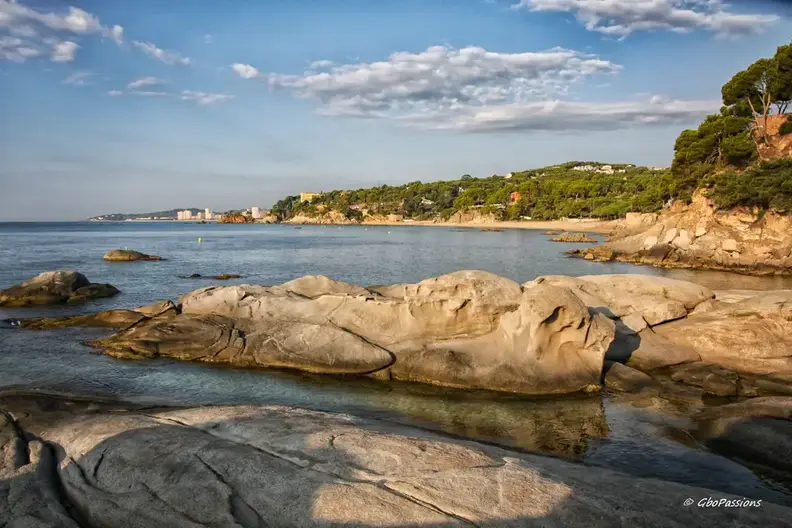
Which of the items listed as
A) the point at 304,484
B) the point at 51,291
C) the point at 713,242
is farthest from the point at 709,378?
the point at 713,242

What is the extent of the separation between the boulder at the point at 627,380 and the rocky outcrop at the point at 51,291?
2636 centimetres

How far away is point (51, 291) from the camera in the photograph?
90.0ft

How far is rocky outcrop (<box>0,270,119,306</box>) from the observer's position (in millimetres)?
26609

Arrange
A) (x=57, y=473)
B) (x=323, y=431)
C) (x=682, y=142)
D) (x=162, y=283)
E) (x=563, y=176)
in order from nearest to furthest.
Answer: (x=57, y=473)
(x=323, y=431)
(x=162, y=283)
(x=682, y=142)
(x=563, y=176)

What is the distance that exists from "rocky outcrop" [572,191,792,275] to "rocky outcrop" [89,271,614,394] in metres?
35.5

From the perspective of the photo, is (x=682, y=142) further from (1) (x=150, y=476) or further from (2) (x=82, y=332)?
(1) (x=150, y=476)

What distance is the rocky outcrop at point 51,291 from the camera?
26609 millimetres

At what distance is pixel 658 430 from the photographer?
12000 millimetres

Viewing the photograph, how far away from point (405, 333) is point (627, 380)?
22.2ft

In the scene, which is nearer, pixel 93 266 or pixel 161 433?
pixel 161 433

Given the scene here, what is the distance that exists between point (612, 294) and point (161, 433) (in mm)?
16552

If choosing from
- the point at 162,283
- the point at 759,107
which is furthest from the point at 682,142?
Result: the point at 162,283

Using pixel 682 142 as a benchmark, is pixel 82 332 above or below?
below

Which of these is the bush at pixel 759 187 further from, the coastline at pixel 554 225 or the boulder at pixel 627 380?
the coastline at pixel 554 225
